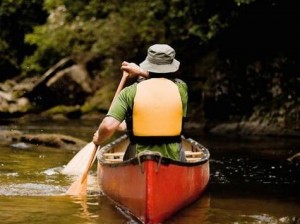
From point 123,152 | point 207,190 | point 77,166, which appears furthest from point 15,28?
point 207,190

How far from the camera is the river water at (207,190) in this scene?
21.1ft

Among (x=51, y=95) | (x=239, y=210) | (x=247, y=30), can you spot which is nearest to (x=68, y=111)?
(x=51, y=95)

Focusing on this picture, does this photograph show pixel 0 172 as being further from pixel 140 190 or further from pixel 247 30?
pixel 247 30

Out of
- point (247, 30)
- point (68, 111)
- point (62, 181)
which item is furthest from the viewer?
point (68, 111)

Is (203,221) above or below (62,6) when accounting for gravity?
below

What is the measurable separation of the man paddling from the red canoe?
0.32 m

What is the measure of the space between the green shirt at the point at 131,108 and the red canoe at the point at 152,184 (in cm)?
23

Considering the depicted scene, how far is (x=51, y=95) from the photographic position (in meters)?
22.4

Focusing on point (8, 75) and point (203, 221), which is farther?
point (8, 75)

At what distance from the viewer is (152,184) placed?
18.9 ft

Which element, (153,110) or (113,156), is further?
(113,156)

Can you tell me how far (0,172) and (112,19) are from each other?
1113 cm

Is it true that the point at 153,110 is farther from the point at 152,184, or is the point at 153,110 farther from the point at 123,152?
the point at 123,152

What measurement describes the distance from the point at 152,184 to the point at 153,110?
87 cm
